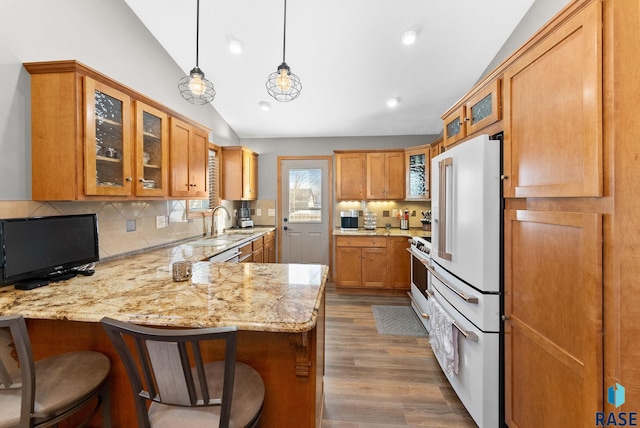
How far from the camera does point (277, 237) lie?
4.88m

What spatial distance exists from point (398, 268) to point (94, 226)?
360 cm

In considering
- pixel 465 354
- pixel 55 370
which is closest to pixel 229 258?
pixel 55 370

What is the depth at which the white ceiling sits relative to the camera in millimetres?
2473

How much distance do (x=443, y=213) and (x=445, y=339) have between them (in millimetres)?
910

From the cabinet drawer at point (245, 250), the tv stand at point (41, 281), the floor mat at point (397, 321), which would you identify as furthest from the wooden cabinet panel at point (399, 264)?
the tv stand at point (41, 281)

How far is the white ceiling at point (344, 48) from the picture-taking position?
247 centimetres

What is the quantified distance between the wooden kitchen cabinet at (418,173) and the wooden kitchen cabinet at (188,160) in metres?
3.01

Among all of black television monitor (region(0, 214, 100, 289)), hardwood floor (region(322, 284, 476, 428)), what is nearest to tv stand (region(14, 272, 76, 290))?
black television monitor (region(0, 214, 100, 289))

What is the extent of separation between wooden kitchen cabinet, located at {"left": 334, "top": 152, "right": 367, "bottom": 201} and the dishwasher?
2078mm

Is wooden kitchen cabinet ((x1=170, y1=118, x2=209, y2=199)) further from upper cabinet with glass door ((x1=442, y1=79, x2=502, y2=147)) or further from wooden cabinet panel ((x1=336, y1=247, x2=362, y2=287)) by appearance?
upper cabinet with glass door ((x1=442, y1=79, x2=502, y2=147))

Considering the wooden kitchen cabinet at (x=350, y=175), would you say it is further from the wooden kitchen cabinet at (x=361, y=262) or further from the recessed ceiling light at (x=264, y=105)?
the recessed ceiling light at (x=264, y=105)

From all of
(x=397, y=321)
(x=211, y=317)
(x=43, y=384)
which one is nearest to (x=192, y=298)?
(x=211, y=317)

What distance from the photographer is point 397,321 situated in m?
3.18

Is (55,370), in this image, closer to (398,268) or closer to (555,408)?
(555,408)
